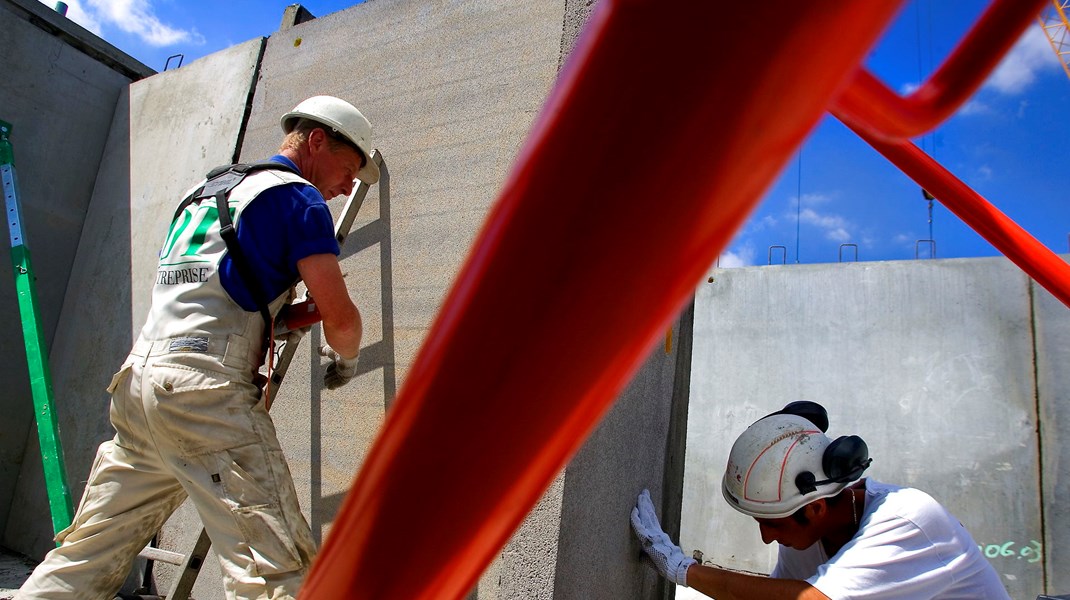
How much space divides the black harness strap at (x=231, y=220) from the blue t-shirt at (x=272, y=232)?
0.04 ft

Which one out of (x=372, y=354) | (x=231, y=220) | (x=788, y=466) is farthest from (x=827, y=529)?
(x=231, y=220)

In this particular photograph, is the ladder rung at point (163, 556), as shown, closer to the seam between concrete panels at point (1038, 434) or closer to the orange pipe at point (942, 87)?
the orange pipe at point (942, 87)

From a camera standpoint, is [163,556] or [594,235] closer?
[594,235]

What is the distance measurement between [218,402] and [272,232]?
0.45m

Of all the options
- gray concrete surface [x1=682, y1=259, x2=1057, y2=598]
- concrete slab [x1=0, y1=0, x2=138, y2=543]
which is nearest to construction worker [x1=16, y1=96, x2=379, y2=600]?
concrete slab [x1=0, y1=0, x2=138, y2=543]

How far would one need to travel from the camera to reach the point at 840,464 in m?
1.92

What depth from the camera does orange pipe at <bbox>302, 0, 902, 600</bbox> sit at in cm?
20

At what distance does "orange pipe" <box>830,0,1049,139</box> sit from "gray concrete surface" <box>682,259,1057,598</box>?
7411 mm

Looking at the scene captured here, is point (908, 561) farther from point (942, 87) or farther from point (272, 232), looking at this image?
point (272, 232)

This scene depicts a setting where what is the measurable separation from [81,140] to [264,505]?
342 cm

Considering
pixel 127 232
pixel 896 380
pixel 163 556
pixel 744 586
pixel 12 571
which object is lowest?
pixel 12 571

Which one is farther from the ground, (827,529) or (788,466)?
(788,466)

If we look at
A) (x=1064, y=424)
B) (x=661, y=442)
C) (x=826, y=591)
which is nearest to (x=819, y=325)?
(x=1064, y=424)

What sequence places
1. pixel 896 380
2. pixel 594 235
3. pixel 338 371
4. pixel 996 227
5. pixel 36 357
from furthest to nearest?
pixel 896 380 < pixel 36 357 < pixel 338 371 < pixel 996 227 < pixel 594 235
